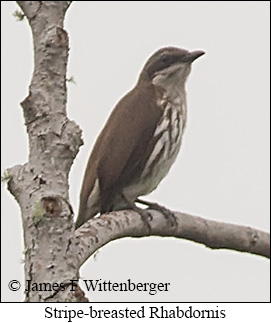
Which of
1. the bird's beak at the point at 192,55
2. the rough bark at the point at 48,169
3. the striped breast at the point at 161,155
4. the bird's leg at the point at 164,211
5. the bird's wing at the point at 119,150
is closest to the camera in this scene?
the rough bark at the point at 48,169

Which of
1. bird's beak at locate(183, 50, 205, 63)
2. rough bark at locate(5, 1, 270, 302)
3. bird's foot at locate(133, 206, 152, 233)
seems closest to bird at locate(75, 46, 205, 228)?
bird's beak at locate(183, 50, 205, 63)

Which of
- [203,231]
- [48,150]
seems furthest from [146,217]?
[48,150]

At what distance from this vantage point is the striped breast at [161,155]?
17.5 ft

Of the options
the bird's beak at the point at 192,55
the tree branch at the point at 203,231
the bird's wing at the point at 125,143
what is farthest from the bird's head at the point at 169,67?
the tree branch at the point at 203,231

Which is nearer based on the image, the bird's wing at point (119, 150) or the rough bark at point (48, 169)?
the rough bark at point (48, 169)

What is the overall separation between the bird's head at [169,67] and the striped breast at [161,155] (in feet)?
1.03

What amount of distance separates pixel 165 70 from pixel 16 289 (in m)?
2.46

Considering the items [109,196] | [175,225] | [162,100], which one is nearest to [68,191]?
[175,225]

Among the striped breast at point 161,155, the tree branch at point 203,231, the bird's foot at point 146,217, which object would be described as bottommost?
the tree branch at point 203,231

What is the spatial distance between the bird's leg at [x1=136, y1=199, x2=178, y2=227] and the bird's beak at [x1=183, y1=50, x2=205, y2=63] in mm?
994

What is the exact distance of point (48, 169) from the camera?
2879 millimetres

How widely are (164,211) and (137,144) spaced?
0.59 meters

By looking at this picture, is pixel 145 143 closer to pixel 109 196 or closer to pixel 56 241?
pixel 109 196

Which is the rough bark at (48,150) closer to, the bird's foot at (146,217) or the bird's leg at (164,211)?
the bird's foot at (146,217)
